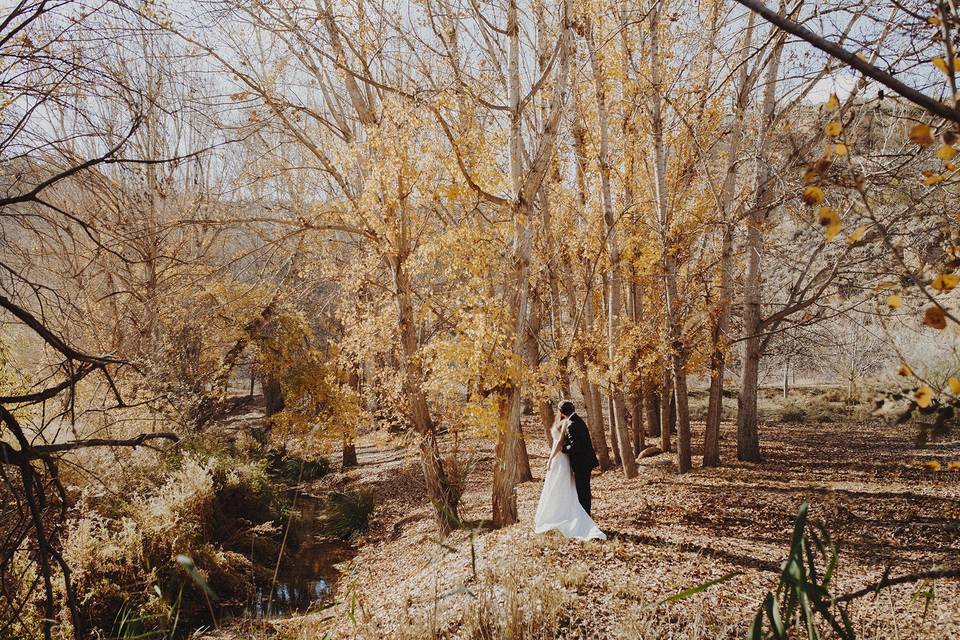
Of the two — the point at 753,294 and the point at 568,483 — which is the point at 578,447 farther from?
the point at 753,294

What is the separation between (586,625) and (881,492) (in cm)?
669

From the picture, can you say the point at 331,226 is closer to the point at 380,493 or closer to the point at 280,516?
the point at 280,516

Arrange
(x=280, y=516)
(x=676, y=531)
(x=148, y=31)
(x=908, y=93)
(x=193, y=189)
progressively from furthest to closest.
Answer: (x=193, y=189), (x=280, y=516), (x=676, y=531), (x=148, y=31), (x=908, y=93)

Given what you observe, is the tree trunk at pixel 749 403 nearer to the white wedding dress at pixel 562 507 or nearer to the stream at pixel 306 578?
the white wedding dress at pixel 562 507

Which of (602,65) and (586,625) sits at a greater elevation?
(602,65)

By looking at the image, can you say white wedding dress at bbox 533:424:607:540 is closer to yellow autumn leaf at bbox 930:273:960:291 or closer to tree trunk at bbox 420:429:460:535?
tree trunk at bbox 420:429:460:535

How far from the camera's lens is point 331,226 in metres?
8.22

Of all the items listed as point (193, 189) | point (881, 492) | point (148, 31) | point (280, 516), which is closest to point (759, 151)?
point (881, 492)

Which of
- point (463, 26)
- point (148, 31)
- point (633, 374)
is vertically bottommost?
point (633, 374)

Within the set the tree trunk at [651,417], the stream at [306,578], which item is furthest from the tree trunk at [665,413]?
the stream at [306,578]

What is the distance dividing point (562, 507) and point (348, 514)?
6801 mm

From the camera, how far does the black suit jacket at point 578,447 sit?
675cm

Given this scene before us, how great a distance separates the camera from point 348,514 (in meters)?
11.8

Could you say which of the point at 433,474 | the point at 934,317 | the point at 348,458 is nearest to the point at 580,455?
the point at 433,474
